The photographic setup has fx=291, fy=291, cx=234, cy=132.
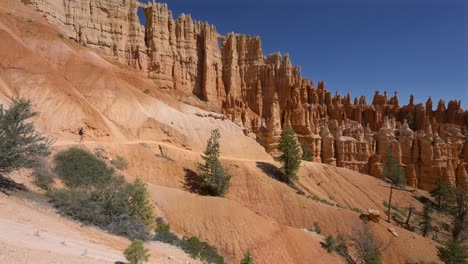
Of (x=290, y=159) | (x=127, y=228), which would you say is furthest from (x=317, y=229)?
(x=127, y=228)

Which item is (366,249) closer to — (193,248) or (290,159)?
(193,248)

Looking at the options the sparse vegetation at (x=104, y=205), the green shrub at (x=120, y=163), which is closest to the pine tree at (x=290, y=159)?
the green shrub at (x=120, y=163)

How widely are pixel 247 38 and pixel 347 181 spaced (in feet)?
123

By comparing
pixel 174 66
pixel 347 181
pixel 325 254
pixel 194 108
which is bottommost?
pixel 325 254

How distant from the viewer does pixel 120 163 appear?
26.0 meters

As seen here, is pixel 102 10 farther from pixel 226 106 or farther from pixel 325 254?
pixel 325 254

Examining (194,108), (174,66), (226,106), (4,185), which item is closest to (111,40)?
(174,66)

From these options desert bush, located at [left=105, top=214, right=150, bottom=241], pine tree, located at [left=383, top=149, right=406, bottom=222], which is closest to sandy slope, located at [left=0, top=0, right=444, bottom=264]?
desert bush, located at [left=105, top=214, right=150, bottom=241]

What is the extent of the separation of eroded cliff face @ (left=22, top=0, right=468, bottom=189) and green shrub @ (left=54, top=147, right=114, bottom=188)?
29.3 metres

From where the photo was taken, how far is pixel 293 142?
37312 millimetres

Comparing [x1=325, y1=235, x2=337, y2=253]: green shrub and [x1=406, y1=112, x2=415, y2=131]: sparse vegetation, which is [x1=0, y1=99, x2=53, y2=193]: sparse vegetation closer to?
[x1=325, y1=235, x2=337, y2=253]: green shrub

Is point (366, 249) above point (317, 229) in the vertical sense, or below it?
below

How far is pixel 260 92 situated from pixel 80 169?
1792 inches

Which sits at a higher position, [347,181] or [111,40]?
[111,40]
